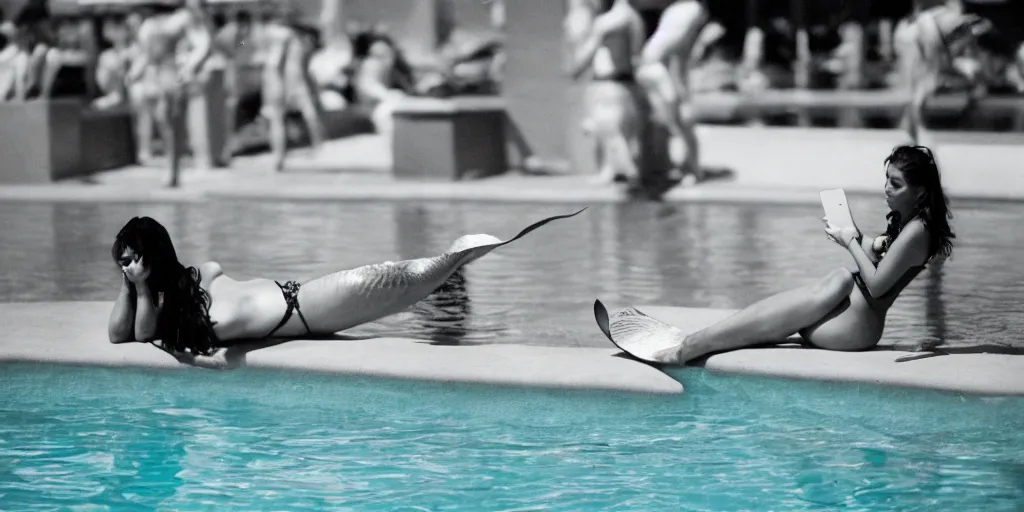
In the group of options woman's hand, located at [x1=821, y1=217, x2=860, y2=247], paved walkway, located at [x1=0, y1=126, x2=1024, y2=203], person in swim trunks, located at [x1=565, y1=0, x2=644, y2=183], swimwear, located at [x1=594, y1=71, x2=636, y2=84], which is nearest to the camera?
woman's hand, located at [x1=821, y1=217, x2=860, y2=247]

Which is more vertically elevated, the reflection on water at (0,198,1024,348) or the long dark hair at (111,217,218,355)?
the long dark hair at (111,217,218,355)

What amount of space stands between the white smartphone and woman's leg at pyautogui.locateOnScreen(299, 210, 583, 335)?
4.22ft

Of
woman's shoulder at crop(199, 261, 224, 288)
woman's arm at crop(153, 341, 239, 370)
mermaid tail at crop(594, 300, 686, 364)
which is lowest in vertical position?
woman's arm at crop(153, 341, 239, 370)

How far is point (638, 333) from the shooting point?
5309 millimetres

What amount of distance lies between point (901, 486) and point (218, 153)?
13.2 m

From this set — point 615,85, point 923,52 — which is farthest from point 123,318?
point 923,52

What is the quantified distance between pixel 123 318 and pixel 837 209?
8.82 ft

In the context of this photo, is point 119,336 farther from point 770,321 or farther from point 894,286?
point 894,286

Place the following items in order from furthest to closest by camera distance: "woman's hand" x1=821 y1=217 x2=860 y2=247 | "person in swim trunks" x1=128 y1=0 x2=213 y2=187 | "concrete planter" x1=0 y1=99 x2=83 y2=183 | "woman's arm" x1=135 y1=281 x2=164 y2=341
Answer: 1. "concrete planter" x1=0 y1=99 x2=83 y2=183
2. "person in swim trunks" x1=128 y1=0 x2=213 y2=187
3. "woman's arm" x1=135 y1=281 x2=164 y2=341
4. "woman's hand" x1=821 y1=217 x2=860 y2=247

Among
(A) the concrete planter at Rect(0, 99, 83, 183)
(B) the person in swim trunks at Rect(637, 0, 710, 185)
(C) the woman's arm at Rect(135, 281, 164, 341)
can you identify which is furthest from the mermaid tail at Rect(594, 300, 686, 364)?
(A) the concrete planter at Rect(0, 99, 83, 183)

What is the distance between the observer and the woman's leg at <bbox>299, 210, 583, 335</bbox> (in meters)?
5.45

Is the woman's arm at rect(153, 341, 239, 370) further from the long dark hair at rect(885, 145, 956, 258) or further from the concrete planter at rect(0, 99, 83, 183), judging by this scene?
the concrete planter at rect(0, 99, 83, 183)

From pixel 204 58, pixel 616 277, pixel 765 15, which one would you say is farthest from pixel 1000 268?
pixel 765 15

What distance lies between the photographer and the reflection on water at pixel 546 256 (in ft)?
22.3
